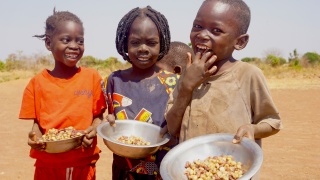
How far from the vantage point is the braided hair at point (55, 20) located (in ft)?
9.57

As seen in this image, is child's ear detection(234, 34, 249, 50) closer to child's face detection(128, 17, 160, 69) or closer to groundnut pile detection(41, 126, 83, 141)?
child's face detection(128, 17, 160, 69)

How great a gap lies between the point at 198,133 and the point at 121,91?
2.66ft

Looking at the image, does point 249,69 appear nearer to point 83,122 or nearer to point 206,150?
point 206,150

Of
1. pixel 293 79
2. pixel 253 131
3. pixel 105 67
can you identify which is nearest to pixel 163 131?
pixel 253 131

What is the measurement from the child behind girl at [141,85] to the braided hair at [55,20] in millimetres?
423

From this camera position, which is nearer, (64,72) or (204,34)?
(204,34)

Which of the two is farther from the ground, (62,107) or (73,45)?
(73,45)

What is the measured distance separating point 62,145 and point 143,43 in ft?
2.82

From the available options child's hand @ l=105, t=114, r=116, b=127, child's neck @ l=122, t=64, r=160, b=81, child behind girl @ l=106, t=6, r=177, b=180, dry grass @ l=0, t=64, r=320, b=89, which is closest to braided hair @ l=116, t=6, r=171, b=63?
child behind girl @ l=106, t=6, r=177, b=180

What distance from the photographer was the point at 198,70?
192cm

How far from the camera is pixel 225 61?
6.77ft

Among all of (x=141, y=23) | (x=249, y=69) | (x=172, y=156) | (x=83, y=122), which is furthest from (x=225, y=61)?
(x=83, y=122)

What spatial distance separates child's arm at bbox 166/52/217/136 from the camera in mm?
1922

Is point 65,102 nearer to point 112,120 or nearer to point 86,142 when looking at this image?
point 86,142
